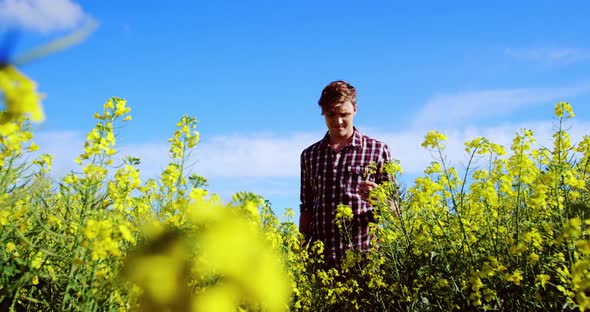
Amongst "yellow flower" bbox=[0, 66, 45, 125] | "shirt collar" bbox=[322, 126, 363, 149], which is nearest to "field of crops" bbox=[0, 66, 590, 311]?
"yellow flower" bbox=[0, 66, 45, 125]

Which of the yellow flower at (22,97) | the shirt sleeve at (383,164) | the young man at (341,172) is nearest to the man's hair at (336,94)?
the young man at (341,172)

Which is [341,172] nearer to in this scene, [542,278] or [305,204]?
[305,204]

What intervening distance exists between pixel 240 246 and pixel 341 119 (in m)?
3.38

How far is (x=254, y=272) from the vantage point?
3.69ft

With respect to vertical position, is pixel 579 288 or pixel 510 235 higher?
pixel 510 235

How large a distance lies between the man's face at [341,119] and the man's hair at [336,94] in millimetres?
39

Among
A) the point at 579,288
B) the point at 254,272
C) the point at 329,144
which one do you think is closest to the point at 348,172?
the point at 329,144

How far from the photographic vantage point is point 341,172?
444 centimetres

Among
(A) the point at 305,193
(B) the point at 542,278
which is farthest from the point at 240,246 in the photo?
(A) the point at 305,193

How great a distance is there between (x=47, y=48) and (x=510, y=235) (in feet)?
9.73

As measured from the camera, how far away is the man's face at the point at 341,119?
14.3 feet

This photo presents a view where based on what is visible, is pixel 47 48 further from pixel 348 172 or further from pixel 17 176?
pixel 348 172

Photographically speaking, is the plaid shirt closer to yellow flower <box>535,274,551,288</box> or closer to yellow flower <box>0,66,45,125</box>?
yellow flower <box>535,274,551,288</box>

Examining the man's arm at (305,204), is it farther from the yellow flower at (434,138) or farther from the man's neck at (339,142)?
the yellow flower at (434,138)
